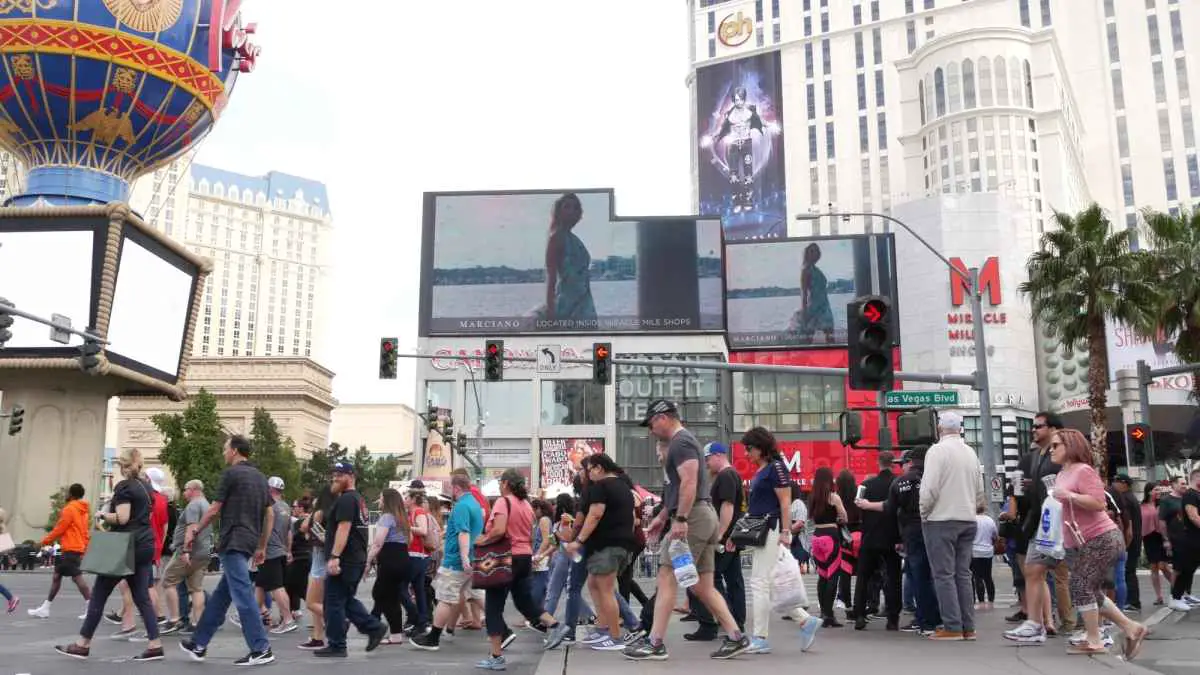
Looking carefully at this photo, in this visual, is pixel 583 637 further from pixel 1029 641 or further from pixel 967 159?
pixel 967 159

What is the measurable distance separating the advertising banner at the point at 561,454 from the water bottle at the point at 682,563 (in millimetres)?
50744

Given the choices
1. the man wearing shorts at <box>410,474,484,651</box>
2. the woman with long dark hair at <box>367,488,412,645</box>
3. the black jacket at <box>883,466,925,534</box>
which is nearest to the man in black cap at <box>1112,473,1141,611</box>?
the black jacket at <box>883,466,925,534</box>

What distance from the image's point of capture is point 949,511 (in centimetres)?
873

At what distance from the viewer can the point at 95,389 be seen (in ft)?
120

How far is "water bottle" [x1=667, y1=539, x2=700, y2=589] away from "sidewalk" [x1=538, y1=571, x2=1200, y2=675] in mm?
619

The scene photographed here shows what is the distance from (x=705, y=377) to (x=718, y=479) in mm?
52322

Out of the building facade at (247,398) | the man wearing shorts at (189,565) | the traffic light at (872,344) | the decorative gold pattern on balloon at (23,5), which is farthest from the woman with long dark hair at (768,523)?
the building facade at (247,398)

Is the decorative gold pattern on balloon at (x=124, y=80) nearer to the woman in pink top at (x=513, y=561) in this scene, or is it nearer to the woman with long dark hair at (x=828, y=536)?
the woman in pink top at (x=513, y=561)

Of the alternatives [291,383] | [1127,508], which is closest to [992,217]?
[291,383]

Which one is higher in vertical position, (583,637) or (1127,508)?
(1127,508)

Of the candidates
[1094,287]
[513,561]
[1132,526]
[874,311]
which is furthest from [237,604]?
[1094,287]

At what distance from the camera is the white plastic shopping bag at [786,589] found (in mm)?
8422

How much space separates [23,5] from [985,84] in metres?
81.5

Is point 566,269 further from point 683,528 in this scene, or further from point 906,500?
point 683,528
